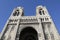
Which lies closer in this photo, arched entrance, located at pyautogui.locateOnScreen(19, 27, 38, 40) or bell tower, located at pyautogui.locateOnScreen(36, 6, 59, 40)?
bell tower, located at pyautogui.locateOnScreen(36, 6, 59, 40)

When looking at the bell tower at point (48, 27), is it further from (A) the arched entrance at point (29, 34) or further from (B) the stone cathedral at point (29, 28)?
(A) the arched entrance at point (29, 34)

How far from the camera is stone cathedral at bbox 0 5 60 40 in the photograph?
72.8 ft

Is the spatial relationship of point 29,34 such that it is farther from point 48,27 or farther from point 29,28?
point 48,27

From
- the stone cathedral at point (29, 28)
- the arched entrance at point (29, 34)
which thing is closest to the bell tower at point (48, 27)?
the stone cathedral at point (29, 28)

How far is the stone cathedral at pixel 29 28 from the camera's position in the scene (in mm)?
22188

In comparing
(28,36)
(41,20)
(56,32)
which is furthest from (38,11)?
(56,32)

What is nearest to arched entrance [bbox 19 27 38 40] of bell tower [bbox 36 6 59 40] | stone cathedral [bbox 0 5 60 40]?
stone cathedral [bbox 0 5 60 40]

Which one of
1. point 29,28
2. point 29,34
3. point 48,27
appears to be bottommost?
point 29,34

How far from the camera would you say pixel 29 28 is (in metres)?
25.7

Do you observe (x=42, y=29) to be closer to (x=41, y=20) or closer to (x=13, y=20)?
(x=41, y=20)

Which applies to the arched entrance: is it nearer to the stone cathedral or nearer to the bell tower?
the stone cathedral

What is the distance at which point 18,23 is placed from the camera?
24.9 m

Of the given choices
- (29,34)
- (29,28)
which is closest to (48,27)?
(29,28)

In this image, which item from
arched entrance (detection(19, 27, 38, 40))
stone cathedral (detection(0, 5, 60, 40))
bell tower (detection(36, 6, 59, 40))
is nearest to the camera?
bell tower (detection(36, 6, 59, 40))
